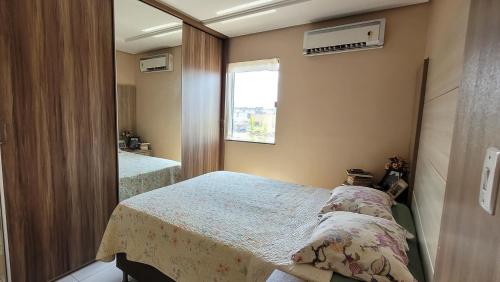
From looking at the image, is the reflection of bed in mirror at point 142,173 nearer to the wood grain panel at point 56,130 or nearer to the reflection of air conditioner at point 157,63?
the wood grain panel at point 56,130

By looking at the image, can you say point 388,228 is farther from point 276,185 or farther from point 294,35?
point 294,35

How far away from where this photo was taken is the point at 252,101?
3.49 metres

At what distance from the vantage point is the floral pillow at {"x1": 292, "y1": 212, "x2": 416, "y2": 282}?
971 millimetres

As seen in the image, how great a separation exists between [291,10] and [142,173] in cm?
240

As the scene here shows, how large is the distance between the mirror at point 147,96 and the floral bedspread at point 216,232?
74 centimetres

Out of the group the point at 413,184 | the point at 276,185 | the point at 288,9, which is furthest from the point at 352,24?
the point at 276,185

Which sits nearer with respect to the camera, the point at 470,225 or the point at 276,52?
the point at 470,225

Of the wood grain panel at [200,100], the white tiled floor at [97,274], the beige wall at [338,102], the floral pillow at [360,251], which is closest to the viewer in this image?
the floral pillow at [360,251]

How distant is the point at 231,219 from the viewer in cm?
156

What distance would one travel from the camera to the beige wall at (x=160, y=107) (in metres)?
2.63

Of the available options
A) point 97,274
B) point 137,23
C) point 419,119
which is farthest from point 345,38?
point 97,274

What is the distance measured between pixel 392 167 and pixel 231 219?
5.81 ft

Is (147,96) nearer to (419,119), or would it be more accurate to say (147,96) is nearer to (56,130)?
(56,130)

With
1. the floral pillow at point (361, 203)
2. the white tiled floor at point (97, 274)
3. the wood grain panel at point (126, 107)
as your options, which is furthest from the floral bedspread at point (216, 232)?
the wood grain panel at point (126, 107)
